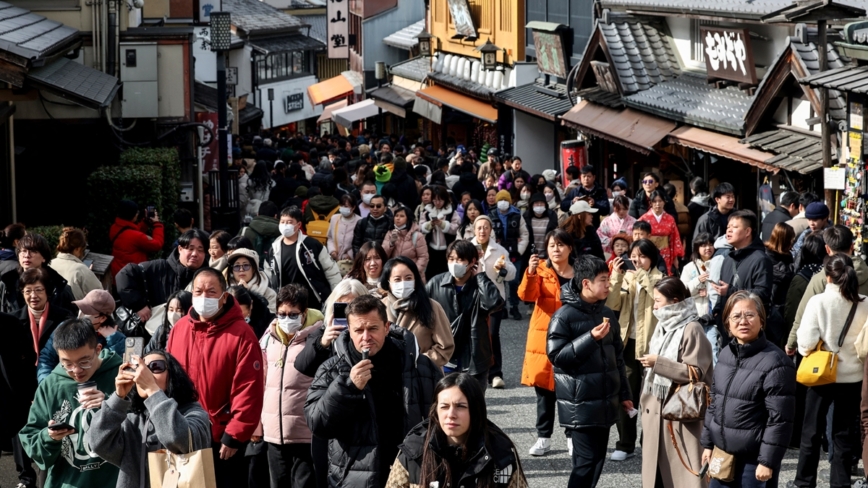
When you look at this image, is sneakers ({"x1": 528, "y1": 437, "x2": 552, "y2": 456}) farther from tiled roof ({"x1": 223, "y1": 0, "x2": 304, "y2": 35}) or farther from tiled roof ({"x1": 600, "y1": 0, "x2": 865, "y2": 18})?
tiled roof ({"x1": 223, "y1": 0, "x2": 304, "y2": 35})

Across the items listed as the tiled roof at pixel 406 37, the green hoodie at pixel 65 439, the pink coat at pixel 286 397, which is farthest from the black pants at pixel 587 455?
the tiled roof at pixel 406 37

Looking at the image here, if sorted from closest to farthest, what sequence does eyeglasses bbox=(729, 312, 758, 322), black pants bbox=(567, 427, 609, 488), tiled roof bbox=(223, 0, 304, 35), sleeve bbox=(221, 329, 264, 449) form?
eyeglasses bbox=(729, 312, 758, 322), sleeve bbox=(221, 329, 264, 449), black pants bbox=(567, 427, 609, 488), tiled roof bbox=(223, 0, 304, 35)

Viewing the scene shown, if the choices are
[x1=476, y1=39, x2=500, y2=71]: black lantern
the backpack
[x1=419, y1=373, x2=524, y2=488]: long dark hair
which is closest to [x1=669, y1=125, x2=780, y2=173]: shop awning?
the backpack

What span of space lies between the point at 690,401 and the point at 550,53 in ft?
66.2

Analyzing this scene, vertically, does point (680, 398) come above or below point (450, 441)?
below

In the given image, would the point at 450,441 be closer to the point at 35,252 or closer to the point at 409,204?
the point at 35,252

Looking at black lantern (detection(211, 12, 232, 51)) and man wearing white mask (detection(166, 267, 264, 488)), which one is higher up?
black lantern (detection(211, 12, 232, 51))

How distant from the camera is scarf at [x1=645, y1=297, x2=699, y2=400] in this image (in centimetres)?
730

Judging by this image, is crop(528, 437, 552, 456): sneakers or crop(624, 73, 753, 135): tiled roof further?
crop(624, 73, 753, 135): tiled roof

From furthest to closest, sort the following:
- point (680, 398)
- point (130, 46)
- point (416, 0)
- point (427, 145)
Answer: point (416, 0), point (427, 145), point (130, 46), point (680, 398)

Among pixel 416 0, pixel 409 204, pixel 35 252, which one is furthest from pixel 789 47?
Answer: pixel 416 0

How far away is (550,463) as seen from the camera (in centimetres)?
921

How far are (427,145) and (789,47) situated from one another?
17328 mm

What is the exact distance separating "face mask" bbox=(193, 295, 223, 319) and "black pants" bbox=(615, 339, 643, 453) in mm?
3050
